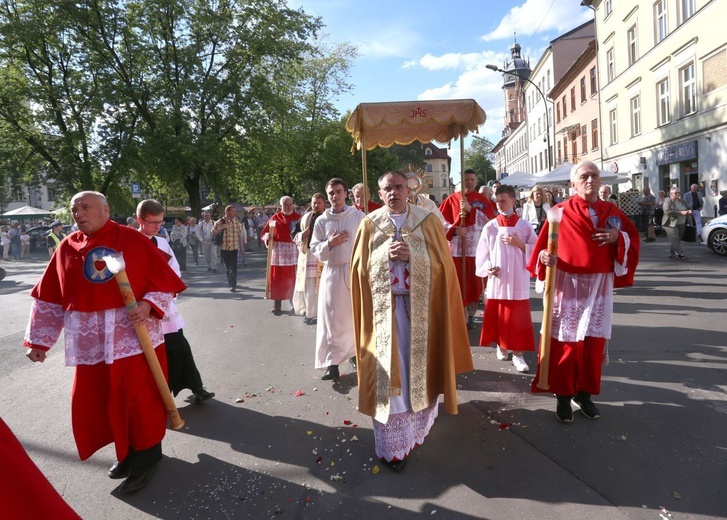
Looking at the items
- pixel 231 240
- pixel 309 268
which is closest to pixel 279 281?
pixel 309 268

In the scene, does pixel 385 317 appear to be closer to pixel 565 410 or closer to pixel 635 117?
pixel 565 410

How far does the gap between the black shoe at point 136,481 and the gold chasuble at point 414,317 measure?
1.49 meters

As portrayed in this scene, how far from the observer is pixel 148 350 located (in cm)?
334

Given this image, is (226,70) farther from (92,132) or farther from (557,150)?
(557,150)

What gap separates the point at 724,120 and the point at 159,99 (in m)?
23.2

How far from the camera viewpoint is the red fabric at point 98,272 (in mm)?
3244

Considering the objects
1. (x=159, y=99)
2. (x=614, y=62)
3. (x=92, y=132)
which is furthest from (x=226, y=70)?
(x=614, y=62)

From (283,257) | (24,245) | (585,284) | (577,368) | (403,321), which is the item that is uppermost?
(24,245)

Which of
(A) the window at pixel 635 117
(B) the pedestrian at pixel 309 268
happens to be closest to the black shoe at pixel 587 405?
(B) the pedestrian at pixel 309 268

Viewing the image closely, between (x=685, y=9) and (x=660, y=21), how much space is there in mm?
2137

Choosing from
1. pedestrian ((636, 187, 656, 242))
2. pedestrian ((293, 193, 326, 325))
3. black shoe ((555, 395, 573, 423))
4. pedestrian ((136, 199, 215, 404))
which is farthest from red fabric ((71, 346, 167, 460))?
pedestrian ((636, 187, 656, 242))

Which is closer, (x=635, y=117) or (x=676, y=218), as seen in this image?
(x=676, y=218)

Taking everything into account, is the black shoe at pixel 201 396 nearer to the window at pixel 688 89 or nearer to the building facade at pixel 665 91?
the building facade at pixel 665 91

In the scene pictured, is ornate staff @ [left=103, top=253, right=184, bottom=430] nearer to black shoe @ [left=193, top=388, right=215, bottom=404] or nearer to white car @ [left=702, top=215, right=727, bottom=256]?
black shoe @ [left=193, top=388, right=215, bottom=404]
